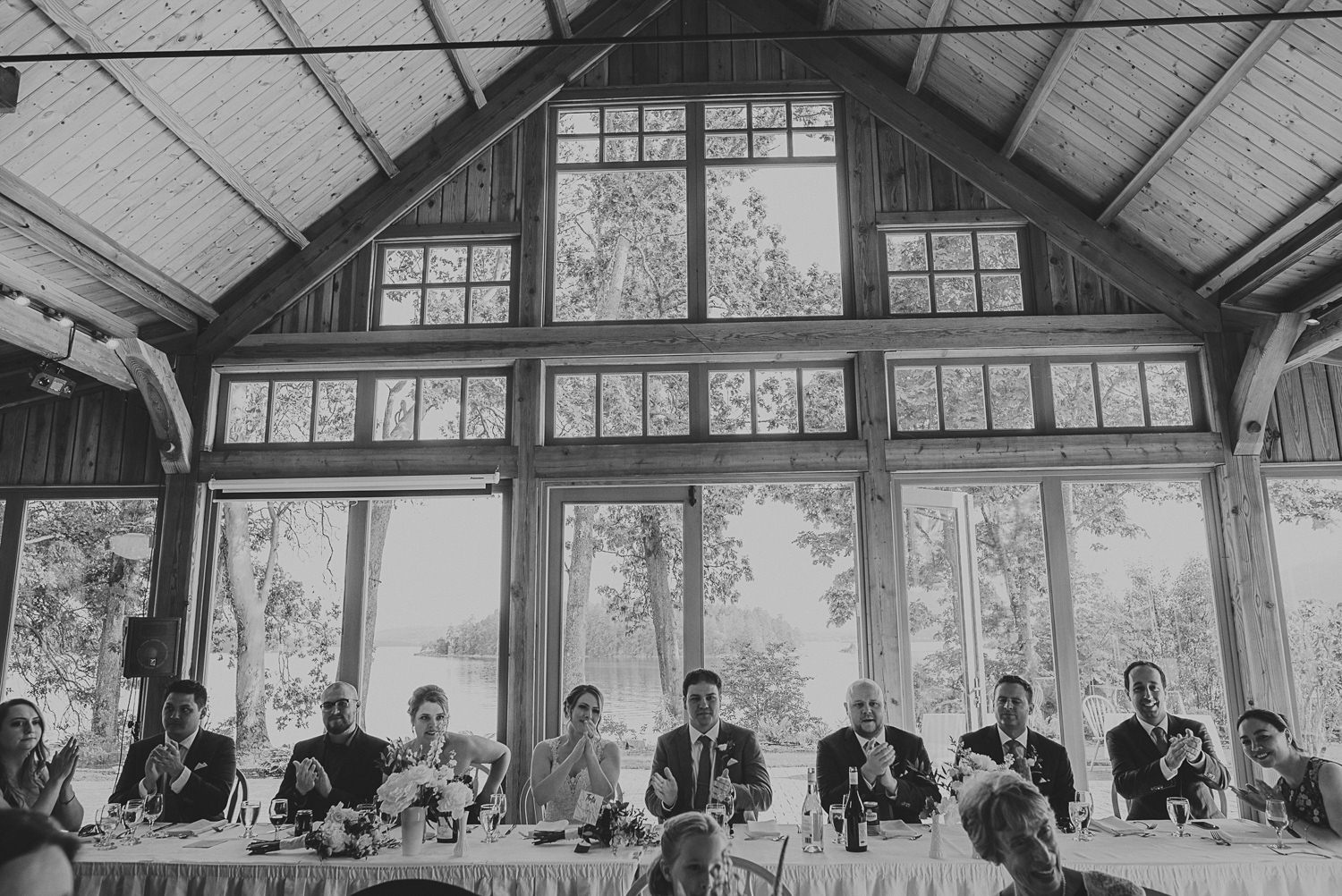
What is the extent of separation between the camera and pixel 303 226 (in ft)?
21.9

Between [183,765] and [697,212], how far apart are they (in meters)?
4.75

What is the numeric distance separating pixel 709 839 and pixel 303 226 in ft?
18.9

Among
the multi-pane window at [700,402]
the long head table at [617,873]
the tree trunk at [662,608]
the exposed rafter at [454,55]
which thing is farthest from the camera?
the multi-pane window at [700,402]

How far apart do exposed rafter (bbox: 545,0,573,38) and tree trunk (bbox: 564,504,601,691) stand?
358cm

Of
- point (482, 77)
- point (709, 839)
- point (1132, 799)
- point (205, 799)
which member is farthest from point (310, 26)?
point (1132, 799)

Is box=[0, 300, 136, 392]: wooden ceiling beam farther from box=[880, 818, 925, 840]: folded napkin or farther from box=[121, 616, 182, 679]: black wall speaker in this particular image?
box=[880, 818, 925, 840]: folded napkin

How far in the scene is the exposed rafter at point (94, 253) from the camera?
→ 15.9ft

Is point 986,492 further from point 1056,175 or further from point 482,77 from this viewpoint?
point 482,77

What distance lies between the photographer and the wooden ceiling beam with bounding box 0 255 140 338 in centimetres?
512

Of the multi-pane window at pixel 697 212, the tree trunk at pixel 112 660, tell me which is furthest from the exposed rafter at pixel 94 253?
the multi-pane window at pixel 697 212

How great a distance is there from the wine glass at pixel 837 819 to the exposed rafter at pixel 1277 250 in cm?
422

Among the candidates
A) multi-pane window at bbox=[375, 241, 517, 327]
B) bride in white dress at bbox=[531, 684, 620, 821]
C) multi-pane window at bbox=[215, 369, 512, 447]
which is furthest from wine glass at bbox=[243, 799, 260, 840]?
multi-pane window at bbox=[375, 241, 517, 327]

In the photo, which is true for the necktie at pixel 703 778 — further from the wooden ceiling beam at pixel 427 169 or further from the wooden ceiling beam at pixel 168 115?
the wooden ceiling beam at pixel 168 115

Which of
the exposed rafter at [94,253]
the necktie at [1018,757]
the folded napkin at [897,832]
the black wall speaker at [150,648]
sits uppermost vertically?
the exposed rafter at [94,253]
